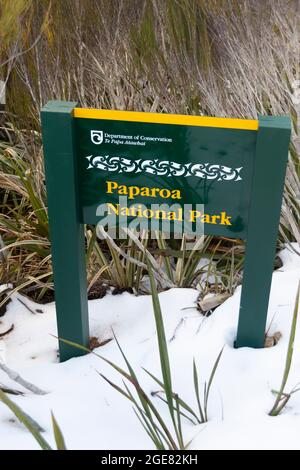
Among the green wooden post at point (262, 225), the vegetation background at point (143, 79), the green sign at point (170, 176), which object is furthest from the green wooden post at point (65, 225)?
the green wooden post at point (262, 225)

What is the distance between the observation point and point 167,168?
1635 mm

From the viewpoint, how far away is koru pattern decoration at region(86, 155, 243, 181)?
162 centimetres

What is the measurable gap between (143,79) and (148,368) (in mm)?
1535

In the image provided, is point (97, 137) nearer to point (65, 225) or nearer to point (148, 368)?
point (65, 225)

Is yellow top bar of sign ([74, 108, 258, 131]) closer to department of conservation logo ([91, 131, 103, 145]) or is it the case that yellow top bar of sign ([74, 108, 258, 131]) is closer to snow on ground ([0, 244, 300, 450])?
department of conservation logo ([91, 131, 103, 145])

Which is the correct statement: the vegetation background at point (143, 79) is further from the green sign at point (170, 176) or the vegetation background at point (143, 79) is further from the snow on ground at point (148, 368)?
the green sign at point (170, 176)

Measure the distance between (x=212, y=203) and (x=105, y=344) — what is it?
70 centimetres

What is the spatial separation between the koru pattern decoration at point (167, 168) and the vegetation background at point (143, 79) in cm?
71

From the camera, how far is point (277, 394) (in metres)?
1.63

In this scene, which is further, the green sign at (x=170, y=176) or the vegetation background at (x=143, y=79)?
the vegetation background at (x=143, y=79)

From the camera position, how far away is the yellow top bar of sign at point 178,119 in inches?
61.1

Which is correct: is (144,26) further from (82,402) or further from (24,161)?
(82,402)

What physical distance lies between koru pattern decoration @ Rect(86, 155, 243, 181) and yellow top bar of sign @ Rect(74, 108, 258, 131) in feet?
0.40

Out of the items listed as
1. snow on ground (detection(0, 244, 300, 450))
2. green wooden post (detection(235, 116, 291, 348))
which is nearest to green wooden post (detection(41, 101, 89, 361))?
snow on ground (detection(0, 244, 300, 450))
